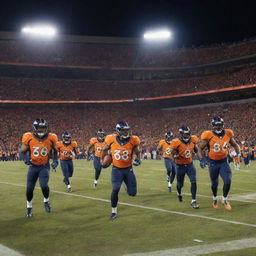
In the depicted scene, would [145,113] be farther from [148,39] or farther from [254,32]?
[254,32]

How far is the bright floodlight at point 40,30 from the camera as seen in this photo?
4972cm

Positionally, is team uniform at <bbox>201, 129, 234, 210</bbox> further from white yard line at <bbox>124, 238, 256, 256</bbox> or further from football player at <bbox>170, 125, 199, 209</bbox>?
white yard line at <bbox>124, 238, 256, 256</bbox>

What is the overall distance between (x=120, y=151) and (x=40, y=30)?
44.9 m

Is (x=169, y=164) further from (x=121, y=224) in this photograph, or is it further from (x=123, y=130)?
(x=121, y=224)

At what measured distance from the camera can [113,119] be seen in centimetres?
4684

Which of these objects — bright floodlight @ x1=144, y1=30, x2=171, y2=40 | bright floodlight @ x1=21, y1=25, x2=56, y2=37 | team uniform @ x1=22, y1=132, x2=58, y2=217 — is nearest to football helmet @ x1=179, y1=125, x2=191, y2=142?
team uniform @ x1=22, y1=132, x2=58, y2=217

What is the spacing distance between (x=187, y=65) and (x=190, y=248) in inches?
1772

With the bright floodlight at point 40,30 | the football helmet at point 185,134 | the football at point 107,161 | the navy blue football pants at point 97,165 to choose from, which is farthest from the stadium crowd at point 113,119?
the football at point 107,161

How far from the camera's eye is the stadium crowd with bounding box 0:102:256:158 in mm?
38906

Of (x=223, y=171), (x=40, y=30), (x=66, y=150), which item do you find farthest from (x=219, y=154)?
(x=40, y=30)

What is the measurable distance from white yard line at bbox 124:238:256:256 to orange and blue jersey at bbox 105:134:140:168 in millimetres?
2656

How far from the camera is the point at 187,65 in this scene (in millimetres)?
49531

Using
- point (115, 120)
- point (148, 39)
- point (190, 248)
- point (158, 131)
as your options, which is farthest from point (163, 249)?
point (148, 39)

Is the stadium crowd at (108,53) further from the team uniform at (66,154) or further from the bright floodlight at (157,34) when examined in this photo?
the team uniform at (66,154)
